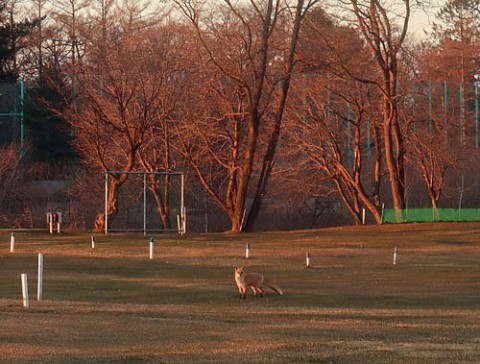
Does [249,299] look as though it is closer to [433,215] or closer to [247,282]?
[247,282]

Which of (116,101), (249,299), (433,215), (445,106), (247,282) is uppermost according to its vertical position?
(445,106)

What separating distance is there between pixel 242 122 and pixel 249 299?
121 ft

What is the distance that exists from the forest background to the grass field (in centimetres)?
955

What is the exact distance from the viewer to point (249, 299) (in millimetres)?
26391

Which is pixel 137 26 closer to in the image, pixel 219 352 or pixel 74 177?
pixel 74 177

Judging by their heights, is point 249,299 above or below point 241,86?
below

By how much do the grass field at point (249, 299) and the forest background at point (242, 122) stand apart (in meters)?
9.55

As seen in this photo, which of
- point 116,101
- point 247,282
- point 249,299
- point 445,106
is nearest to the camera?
point 247,282

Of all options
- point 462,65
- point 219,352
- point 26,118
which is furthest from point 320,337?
point 462,65

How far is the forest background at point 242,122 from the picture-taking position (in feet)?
192

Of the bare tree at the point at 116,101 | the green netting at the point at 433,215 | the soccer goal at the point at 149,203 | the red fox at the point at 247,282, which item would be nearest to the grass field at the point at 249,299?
the red fox at the point at 247,282

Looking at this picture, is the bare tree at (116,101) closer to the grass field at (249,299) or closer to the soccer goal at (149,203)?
the soccer goal at (149,203)

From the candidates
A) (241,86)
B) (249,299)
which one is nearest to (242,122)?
(241,86)

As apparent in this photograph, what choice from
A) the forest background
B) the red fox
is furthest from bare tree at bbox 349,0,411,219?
the red fox
